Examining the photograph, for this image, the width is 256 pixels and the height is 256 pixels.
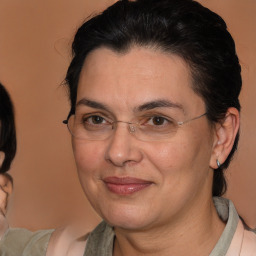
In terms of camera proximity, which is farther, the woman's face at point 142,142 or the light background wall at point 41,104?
the light background wall at point 41,104

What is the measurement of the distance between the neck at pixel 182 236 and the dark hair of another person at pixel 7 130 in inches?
19.6

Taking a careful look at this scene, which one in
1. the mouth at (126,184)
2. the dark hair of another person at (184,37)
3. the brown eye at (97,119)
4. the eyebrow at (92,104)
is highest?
the dark hair of another person at (184,37)

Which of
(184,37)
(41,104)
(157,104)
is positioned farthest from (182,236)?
(41,104)

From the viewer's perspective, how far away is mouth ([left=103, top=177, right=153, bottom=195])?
3.84 feet

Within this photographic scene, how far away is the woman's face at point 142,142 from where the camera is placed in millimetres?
1144

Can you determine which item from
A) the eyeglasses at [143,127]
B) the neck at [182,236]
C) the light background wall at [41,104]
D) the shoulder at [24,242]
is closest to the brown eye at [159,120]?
the eyeglasses at [143,127]

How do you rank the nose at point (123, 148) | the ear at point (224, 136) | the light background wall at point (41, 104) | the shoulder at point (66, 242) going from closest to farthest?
the nose at point (123, 148) < the ear at point (224, 136) < the shoulder at point (66, 242) < the light background wall at point (41, 104)

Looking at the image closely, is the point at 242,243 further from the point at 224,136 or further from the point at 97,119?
the point at 97,119

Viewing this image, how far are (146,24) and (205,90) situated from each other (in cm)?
19

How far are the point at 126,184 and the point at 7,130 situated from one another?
1.92 ft

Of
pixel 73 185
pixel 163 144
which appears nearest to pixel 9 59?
pixel 73 185

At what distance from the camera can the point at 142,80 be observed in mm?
1143

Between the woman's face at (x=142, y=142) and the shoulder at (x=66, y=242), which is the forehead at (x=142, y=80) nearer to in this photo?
the woman's face at (x=142, y=142)

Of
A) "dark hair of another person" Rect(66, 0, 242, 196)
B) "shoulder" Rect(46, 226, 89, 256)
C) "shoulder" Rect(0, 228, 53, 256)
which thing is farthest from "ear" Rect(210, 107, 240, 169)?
"shoulder" Rect(0, 228, 53, 256)
